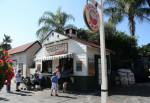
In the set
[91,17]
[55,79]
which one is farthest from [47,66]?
[91,17]

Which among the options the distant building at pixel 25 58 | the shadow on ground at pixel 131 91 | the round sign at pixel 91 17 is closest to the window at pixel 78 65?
the shadow on ground at pixel 131 91

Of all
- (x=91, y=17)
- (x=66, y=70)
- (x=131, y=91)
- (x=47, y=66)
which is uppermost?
(x=91, y=17)

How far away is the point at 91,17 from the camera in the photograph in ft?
25.5

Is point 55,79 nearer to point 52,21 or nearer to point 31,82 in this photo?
point 31,82

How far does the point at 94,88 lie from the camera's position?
1881 centimetres

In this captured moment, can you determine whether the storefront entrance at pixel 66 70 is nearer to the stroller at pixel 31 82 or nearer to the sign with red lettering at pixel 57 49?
the sign with red lettering at pixel 57 49

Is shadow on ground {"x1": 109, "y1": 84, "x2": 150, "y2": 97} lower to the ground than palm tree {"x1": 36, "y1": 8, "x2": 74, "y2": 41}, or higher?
lower

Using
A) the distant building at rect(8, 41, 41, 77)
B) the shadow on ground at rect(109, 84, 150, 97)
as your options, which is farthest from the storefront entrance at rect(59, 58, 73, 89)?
the distant building at rect(8, 41, 41, 77)

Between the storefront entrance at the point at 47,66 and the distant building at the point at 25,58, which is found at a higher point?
the distant building at the point at 25,58

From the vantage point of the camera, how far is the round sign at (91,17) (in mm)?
7699

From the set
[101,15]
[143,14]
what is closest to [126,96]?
[101,15]

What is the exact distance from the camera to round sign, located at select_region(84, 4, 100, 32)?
25.3 ft

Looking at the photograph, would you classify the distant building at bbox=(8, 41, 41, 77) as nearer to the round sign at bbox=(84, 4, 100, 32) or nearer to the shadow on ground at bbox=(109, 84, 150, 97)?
the shadow on ground at bbox=(109, 84, 150, 97)

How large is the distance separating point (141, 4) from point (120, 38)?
253 inches
